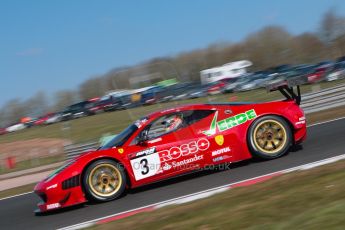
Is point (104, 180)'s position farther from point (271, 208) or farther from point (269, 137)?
point (271, 208)

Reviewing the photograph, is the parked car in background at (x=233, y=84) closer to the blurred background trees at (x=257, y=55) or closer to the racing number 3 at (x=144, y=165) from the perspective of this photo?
the blurred background trees at (x=257, y=55)

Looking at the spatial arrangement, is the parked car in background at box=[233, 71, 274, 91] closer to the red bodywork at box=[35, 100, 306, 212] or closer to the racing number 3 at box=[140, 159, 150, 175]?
the red bodywork at box=[35, 100, 306, 212]

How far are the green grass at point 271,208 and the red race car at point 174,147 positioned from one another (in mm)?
1546

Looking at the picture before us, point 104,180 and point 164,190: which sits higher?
point 104,180

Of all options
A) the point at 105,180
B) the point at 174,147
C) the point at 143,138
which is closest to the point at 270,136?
the point at 174,147

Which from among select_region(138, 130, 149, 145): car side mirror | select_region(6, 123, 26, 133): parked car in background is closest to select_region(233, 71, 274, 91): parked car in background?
select_region(6, 123, 26, 133): parked car in background

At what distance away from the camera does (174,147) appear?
782cm

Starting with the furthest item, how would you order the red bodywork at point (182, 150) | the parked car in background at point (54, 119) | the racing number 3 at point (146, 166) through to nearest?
the parked car in background at point (54, 119) < the racing number 3 at point (146, 166) < the red bodywork at point (182, 150)

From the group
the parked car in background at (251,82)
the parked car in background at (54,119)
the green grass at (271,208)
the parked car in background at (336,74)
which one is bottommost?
the green grass at (271,208)

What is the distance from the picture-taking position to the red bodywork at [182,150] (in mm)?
7508

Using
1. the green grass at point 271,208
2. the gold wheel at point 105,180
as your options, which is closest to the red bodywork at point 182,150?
Answer: the gold wheel at point 105,180

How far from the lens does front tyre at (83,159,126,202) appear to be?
7527mm

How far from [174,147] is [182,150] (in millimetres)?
133

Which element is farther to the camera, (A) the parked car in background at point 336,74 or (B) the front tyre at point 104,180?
(A) the parked car in background at point 336,74
